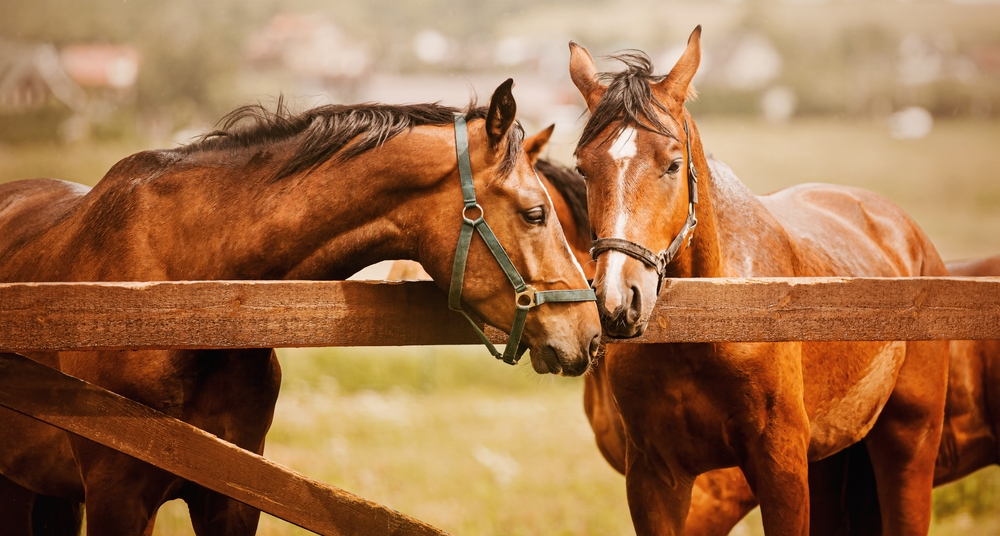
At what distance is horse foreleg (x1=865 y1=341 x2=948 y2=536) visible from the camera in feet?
11.8

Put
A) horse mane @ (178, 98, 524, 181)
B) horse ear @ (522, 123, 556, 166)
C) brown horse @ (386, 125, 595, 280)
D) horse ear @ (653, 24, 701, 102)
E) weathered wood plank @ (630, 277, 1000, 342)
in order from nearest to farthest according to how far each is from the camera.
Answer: weathered wood plank @ (630, 277, 1000, 342), horse mane @ (178, 98, 524, 181), horse ear @ (653, 24, 701, 102), horse ear @ (522, 123, 556, 166), brown horse @ (386, 125, 595, 280)

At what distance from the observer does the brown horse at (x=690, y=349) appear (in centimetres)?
242

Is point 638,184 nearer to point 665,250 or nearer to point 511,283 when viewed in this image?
point 665,250

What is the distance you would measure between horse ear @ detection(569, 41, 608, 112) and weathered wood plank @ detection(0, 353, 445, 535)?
1.61m

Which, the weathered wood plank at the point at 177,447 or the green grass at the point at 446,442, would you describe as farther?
the green grass at the point at 446,442

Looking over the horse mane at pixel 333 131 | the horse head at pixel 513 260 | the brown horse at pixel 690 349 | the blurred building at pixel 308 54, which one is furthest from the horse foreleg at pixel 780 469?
the blurred building at pixel 308 54

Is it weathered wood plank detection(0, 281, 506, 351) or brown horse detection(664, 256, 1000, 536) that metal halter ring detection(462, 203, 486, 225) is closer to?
weathered wood plank detection(0, 281, 506, 351)

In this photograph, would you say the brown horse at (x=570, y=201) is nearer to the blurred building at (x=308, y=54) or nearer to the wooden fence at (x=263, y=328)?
the wooden fence at (x=263, y=328)

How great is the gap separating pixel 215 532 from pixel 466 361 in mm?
8003

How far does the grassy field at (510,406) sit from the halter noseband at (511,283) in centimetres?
28

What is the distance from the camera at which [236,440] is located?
2457 millimetres

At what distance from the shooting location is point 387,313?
6.98ft

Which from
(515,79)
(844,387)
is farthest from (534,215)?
(515,79)

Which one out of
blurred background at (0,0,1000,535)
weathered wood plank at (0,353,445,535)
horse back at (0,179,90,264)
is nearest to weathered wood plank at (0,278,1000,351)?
weathered wood plank at (0,353,445,535)
